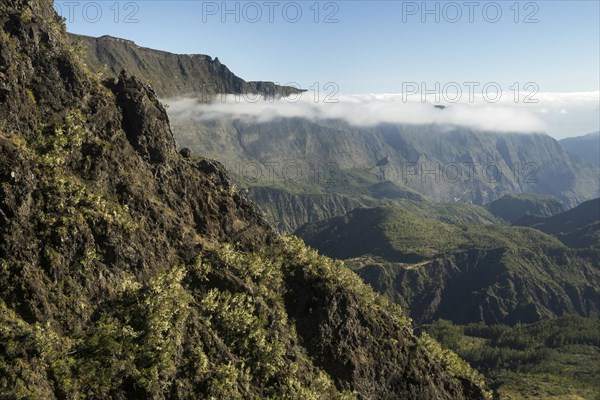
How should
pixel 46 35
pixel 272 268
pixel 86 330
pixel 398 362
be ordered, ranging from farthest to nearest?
1. pixel 398 362
2. pixel 272 268
3. pixel 46 35
4. pixel 86 330

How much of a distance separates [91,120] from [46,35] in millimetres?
23213

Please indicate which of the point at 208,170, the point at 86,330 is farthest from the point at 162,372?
the point at 208,170

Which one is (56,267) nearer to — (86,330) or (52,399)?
(86,330)

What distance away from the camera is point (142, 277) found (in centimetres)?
11219

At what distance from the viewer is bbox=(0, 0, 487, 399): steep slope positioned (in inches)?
3514

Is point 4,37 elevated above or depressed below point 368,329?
above

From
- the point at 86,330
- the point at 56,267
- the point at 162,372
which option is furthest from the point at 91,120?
the point at 162,372

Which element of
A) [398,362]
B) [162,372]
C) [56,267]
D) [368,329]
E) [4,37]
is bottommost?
[398,362]

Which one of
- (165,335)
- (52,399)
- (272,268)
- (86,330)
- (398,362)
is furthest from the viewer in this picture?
(398,362)

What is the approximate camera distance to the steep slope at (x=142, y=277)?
8925 cm

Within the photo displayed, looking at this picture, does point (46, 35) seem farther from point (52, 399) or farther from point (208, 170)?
point (52, 399)

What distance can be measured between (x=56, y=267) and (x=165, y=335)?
79.5 feet

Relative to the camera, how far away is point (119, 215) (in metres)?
111

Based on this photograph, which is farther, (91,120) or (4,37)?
(91,120)
